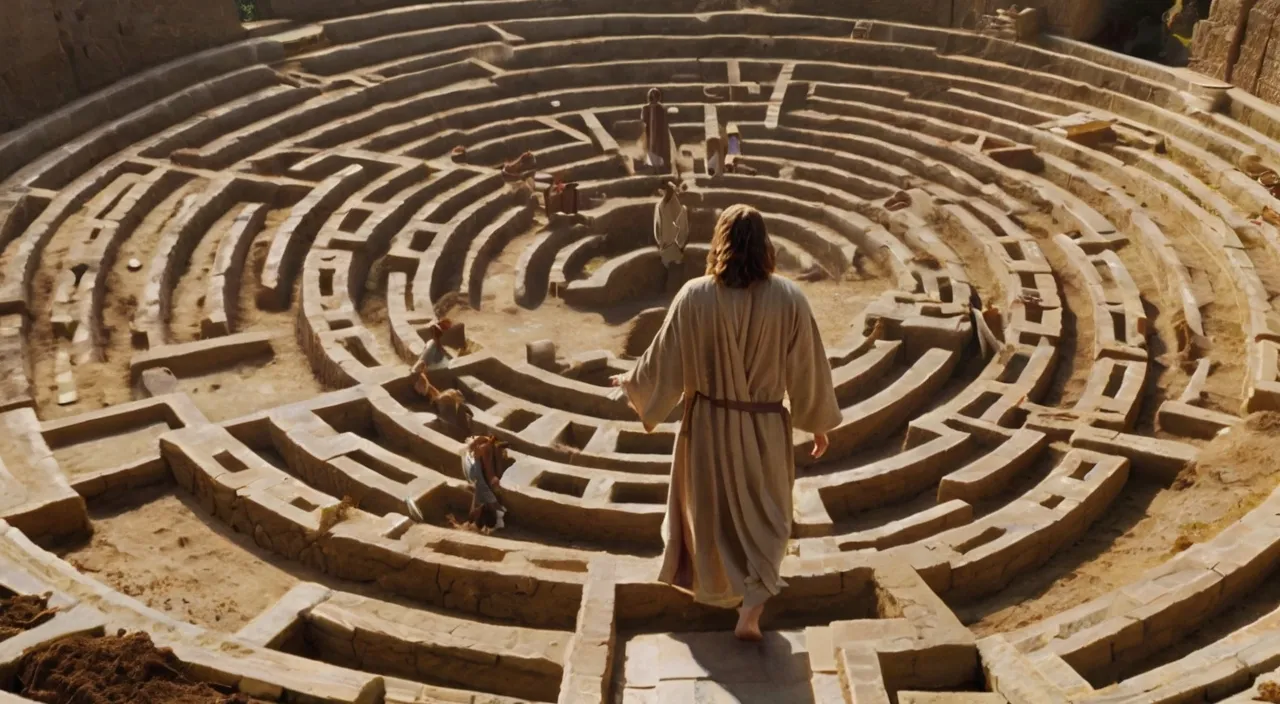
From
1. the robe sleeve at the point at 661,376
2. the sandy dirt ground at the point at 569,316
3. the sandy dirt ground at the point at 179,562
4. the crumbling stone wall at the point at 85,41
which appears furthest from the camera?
the crumbling stone wall at the point at 85,41

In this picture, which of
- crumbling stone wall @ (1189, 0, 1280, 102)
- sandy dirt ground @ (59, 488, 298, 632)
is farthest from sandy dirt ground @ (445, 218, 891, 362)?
crumbling stone wall @ (1189, 0, 1280, 102)

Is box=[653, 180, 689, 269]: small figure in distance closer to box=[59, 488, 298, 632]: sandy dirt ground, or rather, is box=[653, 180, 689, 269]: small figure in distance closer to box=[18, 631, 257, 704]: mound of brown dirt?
box=[59, 488, 298, 632]: sandy dirt ground

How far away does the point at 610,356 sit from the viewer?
14.1 m

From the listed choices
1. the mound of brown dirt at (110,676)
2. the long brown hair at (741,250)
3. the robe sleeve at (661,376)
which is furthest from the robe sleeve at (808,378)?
the mound of brown dirt at (110,676)

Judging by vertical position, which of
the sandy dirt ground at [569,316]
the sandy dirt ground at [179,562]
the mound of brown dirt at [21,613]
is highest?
the mound of brown dirt at [21,613]

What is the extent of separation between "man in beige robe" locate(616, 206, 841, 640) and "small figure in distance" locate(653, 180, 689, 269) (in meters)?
9.66

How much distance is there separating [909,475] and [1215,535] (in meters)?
2.65

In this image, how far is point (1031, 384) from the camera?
39.8 ft

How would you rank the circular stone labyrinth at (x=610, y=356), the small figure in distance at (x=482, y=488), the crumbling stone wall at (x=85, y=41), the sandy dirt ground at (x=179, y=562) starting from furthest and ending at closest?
1. the crumbling stone wall at (x=85, y=41)
2. the small figure in distance at (x=482, y=488)
3. the sandy dirt ground at (x=179, y=562)
4. the circular stone labyrinth at (x=610, y=356)

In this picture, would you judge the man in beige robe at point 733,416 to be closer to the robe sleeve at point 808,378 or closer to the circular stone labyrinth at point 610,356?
the robe sleeve at point 808,378

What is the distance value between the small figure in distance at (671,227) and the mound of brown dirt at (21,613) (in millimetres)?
10456

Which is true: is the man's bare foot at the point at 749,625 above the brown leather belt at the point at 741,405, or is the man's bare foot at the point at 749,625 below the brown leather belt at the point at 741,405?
below

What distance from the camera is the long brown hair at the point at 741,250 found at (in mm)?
6523

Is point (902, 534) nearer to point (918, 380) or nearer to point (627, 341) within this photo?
point (918, 380)
